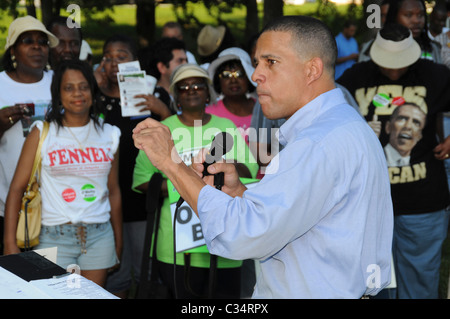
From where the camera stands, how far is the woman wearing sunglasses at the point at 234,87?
17.8ft

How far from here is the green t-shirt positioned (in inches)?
179

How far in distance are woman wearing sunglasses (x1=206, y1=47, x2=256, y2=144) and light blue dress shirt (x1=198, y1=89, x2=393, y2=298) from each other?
9.93ft

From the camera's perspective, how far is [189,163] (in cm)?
447

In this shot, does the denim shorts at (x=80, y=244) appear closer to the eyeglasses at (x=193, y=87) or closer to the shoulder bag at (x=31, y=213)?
the shoulder bag at (x=31, y=213)

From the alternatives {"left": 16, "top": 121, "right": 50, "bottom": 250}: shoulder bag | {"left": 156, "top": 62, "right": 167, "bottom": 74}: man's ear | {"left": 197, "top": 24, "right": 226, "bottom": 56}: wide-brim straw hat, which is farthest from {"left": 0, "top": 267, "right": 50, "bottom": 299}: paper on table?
{"left": 197, "top": 24, "right": 226, "bottom": 56}: wide-brim straw hat

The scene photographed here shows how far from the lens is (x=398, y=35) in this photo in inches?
198

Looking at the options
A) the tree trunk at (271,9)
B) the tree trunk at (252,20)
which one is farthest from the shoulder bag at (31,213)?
the tree trunk at (252,20)

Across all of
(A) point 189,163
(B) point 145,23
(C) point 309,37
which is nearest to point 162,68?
(A) point 189,163

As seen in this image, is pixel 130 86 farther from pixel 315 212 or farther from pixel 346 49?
pixel 346 49

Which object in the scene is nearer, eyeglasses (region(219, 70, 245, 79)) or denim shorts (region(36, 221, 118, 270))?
denim shorts (region(36, 221, 118, 270))

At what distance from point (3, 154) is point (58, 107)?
0.65 meters

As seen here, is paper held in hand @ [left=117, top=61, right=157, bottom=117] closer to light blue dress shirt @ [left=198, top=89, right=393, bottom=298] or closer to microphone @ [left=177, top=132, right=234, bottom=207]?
microphone @ [left=177, top=132, right=234, bottom=207]

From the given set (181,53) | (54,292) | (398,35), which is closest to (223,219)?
(54,292)

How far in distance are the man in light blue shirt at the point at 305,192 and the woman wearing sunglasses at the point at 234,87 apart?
9.42ft
